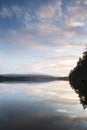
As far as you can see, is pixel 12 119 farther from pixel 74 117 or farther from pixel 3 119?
pixel 74 117

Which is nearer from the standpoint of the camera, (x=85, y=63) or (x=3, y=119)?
(x=3, y=119)

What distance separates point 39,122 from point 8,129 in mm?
3330

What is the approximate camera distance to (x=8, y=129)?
57.4 ft

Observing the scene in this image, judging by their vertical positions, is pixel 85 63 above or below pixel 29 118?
above

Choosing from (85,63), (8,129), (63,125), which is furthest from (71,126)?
(85,63)

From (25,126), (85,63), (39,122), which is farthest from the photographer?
(85,63)

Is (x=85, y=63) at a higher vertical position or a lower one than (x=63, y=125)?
higher

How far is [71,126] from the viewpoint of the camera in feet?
61.4

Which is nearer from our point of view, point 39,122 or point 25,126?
point 25,126

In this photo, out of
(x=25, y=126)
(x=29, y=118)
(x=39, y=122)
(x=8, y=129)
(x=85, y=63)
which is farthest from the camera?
(x=85, y=63)

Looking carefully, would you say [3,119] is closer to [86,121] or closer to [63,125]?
[63,125]

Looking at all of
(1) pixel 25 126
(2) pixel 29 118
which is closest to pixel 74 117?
(2) pixel 29 118

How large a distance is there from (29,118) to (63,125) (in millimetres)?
3748

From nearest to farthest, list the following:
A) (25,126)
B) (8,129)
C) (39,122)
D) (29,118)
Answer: (8,129) < (25,126) < (39,122) < (29,118)
